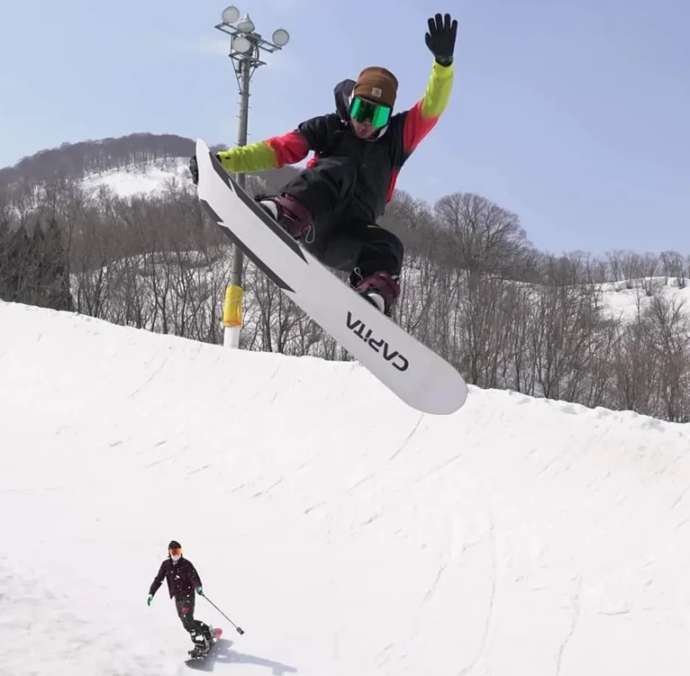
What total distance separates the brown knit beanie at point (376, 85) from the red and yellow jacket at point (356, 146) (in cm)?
Result: 19

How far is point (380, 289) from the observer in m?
4.07

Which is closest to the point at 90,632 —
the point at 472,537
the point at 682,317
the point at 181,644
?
the point at 181,644

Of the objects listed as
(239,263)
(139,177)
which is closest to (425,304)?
(239,263)

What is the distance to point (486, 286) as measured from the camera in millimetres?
25969

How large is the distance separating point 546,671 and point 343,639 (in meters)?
1.98

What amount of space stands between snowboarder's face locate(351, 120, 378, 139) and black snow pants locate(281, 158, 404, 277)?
211 millimetres

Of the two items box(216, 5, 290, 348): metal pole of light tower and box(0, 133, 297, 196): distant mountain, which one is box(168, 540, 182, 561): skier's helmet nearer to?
box(216, 5, 290, 348): metal pole of light tower

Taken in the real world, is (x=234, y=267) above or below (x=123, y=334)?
above

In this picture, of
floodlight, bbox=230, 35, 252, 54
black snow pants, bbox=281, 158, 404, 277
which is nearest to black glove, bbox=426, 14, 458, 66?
black snow pants, bbox=281, 158, 404, 277

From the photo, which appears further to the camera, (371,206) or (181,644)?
(181,644)

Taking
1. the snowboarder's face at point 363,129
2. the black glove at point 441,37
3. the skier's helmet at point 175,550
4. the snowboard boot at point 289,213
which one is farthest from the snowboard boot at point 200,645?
the black glove at point 441,37

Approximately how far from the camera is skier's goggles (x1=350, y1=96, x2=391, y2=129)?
3773 mm

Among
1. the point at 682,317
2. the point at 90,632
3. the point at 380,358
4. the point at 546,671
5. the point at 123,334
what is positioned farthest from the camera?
the point at 682,317

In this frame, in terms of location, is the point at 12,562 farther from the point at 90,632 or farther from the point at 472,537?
the point at 472,537
